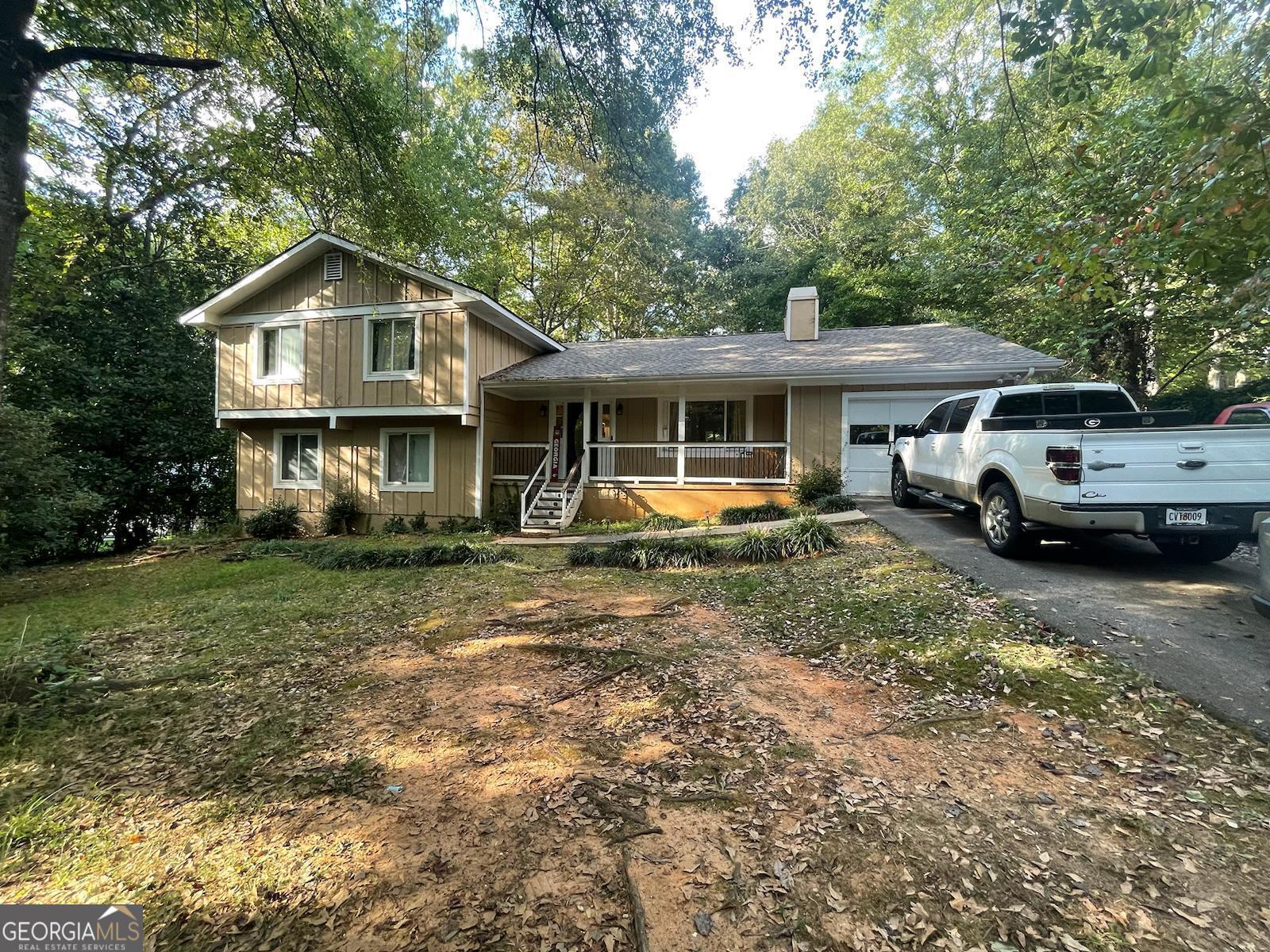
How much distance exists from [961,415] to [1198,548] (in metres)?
2.77

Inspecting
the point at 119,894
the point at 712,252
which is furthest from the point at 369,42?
the point at 712,252

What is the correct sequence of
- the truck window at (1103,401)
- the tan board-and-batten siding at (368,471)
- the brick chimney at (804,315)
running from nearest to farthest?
the truck window at (1103,401) → the tan board-and-batten siding at (368,471) → the brick chimney at (804,315)

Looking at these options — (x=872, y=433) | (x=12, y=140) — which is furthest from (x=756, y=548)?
(x=12, y=140)

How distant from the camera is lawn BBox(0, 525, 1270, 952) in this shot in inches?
73.1

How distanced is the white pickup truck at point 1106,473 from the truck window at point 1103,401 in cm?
1

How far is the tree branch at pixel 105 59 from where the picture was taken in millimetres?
3654

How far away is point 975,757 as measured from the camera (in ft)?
8.91

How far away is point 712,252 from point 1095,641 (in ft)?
84.4

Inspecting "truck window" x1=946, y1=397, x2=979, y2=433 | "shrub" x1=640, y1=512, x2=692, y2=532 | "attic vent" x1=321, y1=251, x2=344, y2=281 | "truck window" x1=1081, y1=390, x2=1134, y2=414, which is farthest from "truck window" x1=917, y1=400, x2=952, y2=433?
"attic vent" x1=321, y1=251, x2=344, y2=281

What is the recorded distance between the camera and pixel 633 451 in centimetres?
1297

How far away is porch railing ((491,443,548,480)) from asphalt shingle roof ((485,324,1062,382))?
1744mm

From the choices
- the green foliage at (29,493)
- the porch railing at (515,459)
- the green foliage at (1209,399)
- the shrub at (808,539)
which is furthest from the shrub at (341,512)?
the green foliage at (1209,399)

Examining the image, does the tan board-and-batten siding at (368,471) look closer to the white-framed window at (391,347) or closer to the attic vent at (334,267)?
the white-framed window at (391,347)

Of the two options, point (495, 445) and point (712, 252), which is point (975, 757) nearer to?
point (495, 445)
